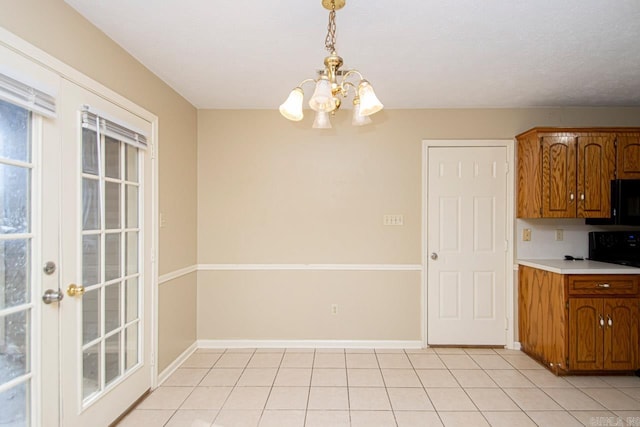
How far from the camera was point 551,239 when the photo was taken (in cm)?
330

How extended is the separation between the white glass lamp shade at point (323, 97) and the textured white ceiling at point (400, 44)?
1.80ft

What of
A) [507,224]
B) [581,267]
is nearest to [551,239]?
[507,224]

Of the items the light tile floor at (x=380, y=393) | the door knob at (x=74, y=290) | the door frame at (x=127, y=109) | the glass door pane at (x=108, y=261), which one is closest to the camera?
the door frame at (x=127, y=109)

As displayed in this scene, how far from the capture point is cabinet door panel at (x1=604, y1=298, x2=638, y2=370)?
2.67m

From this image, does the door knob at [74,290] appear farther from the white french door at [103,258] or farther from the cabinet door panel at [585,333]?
the cabinet door panel at [585,333]

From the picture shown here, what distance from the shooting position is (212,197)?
3.38 meters

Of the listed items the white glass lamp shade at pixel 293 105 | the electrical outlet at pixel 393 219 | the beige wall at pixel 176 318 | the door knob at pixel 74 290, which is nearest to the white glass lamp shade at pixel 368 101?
the white glass lamp shade at pixel 293 105

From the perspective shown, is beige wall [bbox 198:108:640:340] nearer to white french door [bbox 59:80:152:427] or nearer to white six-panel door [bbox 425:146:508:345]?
white six-panel door [bbox 425:146:508:345]

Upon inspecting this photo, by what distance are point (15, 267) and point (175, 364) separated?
182 cm

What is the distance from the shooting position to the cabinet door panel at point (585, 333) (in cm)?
267

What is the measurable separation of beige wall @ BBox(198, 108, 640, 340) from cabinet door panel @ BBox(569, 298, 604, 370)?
Result: 1.26 metres

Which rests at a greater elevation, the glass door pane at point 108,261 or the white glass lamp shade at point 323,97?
the white glass lamp shade at point 323,97

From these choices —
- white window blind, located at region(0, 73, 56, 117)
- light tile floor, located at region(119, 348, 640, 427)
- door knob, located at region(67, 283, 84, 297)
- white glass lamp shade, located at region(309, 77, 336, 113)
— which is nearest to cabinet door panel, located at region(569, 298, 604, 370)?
light tile floor, located at region(119, 348, 640, 427)

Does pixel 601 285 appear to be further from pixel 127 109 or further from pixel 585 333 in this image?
pixel 127 109
